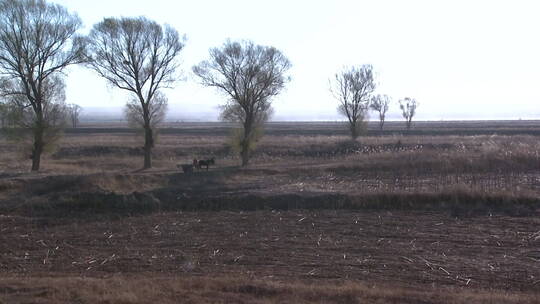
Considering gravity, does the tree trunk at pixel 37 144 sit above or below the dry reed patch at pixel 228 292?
above

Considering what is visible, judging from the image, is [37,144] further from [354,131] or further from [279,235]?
[354,131]

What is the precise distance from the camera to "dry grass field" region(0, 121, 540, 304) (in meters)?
10.5

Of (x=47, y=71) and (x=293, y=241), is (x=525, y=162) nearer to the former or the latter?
(x=293, y=241)

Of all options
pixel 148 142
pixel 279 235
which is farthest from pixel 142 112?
pixel 279 235

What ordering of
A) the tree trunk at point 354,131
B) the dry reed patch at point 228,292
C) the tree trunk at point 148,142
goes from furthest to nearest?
the tree trunk at point 354,131 → the tree trunk at point 148,142 → the dry reed patch at point 228,292

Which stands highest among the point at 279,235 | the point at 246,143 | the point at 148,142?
the point at 148,142

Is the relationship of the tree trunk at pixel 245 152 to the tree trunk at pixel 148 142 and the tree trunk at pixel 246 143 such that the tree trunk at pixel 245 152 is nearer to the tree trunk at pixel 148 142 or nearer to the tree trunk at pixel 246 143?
the tree trunk at pixel 246 143

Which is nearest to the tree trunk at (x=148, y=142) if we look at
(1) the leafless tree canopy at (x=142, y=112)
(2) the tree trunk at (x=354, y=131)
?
(1) the leafless tree canopy at (x=142, y=112)

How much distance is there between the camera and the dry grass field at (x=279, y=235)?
10.5m

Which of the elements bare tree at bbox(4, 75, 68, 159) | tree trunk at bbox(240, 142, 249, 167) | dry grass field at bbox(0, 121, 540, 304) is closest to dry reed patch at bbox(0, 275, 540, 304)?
dry grass field at bbox(0, 121, 540, 304)

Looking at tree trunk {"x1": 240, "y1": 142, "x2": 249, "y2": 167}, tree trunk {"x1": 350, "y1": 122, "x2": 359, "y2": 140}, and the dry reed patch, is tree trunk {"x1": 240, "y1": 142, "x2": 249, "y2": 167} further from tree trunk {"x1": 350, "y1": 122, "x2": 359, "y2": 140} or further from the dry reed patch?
the dry reed patch

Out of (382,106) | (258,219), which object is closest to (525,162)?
(258,219)

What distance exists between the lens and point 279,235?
54.7 ft

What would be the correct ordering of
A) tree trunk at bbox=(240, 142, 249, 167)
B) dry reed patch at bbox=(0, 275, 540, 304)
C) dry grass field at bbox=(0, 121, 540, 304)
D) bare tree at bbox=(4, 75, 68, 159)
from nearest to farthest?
dry reed patch at bbox=(0, 275, 540, 304) → dry grass field at bbox=(0, 121, 540, 304) → bare tree at bbox=(4, 75, 68, 159) → tree trunk at bbox=(240, 142, 249, 167)
